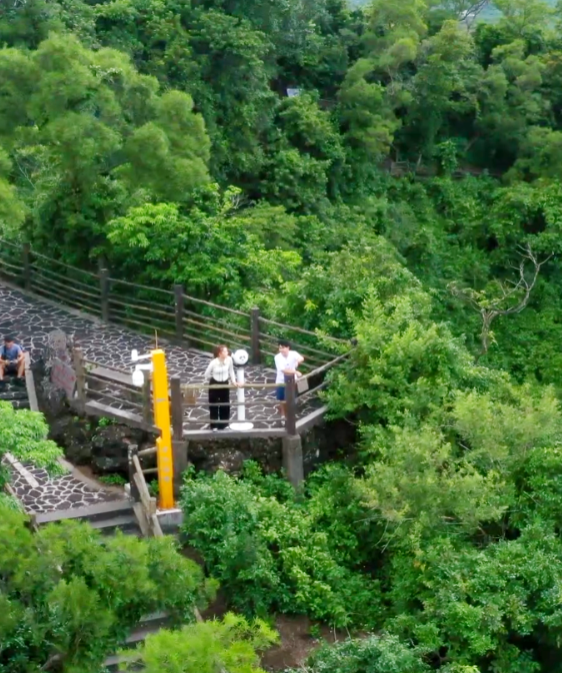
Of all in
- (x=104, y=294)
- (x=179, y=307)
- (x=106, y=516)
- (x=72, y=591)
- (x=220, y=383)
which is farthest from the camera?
(x=104, y=294)

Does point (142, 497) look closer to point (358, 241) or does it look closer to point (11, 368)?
point (11, 368)

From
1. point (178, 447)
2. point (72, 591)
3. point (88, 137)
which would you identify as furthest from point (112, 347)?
point (72, 591)

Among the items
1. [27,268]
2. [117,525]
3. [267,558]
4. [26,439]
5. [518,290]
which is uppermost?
[27,268]

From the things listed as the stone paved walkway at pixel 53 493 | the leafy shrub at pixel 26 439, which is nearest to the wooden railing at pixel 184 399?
the stone paved walkway at pixel 53 493

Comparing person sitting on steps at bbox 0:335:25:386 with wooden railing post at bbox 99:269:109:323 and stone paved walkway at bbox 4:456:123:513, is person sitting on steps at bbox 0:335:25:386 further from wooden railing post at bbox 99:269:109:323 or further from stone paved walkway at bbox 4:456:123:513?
wooden railing post at bbox 99:269:109:323

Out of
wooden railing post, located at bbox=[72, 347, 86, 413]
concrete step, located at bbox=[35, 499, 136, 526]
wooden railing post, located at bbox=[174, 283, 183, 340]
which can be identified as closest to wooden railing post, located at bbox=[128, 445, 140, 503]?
concrete step, located at bbox=[35, 499, 136, 526]

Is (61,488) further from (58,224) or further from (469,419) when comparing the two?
(58,224)
